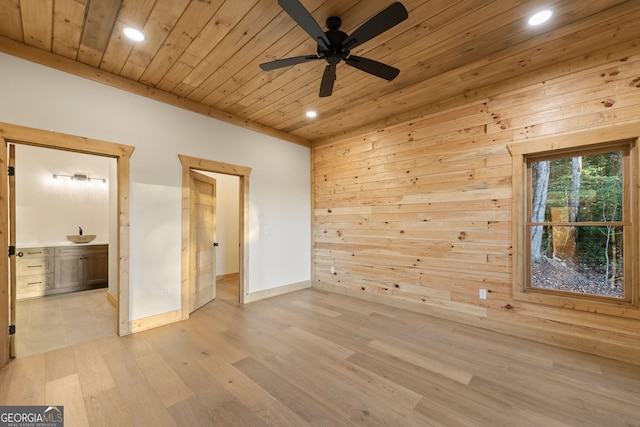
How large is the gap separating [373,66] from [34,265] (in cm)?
614

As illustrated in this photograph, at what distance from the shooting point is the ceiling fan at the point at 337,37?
1.68 meters

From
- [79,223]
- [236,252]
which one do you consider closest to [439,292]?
[236,252]

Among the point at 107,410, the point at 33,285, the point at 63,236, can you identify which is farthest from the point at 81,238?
the point at 107,410

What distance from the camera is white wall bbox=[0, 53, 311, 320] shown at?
102 inches

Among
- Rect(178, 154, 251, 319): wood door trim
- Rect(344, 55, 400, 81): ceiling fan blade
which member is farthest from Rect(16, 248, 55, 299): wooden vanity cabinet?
Rect(344, 55, 400, 81): ceiling fan blade

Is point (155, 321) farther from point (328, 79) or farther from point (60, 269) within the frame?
point (328, 79)

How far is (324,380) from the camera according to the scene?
2.18 metres

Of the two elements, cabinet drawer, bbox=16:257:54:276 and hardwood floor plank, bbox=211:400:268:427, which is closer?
hardwood floor plank, bbox=211:400:268:427

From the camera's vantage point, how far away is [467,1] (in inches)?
78.3

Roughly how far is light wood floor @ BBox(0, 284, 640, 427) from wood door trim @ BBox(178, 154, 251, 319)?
0.67 meters

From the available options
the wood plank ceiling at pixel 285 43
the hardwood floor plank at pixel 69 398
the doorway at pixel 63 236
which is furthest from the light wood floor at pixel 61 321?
the wood plank ceiling at pixel 285 43

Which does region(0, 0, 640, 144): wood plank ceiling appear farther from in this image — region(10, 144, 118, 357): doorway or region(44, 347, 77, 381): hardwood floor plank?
region(44, 347, 77, 381): hardwood floor plank

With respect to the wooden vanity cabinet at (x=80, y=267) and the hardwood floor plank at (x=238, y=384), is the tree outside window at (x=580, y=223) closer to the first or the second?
the hardwood floor plank at (x=238, y=384)

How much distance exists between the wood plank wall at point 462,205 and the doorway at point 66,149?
3.15m
